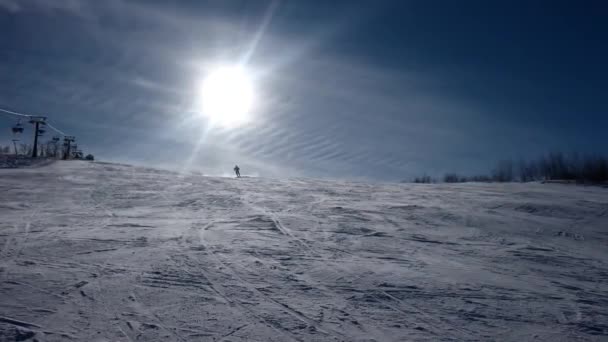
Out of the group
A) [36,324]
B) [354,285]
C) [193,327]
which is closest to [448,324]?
[354,285]

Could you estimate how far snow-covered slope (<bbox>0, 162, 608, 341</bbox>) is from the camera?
381 cm

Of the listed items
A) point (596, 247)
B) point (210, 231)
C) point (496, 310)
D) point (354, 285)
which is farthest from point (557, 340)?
point (210, 231)

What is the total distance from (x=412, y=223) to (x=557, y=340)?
17.8 feet

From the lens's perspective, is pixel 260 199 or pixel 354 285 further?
pixel 260 199

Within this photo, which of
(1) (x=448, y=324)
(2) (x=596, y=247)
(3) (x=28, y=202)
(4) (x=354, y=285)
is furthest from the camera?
(3) (x=28, y=202)

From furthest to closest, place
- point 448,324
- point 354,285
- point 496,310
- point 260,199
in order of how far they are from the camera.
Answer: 1. point 260,199
2. point 354,285
3. point 496,310
4. point 448,324

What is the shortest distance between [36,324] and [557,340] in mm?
5475

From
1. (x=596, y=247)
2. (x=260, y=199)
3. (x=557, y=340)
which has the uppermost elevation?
(x=260, y=199)

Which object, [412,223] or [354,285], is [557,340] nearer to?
[354,285]

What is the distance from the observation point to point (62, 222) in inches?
323

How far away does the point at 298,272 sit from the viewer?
5.44 meters

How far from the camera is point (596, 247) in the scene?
24.1ft

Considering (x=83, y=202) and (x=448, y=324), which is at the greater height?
(x=83, y=202)

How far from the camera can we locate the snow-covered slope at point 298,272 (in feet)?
12.5
